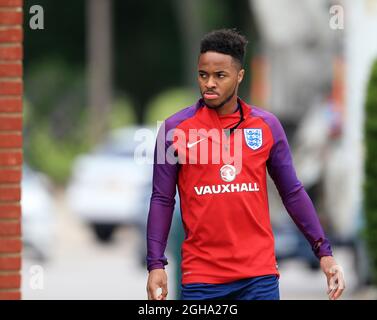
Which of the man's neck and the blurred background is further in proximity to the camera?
the blurred background

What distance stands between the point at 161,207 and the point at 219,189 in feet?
0.93

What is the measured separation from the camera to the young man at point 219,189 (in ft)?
20.2

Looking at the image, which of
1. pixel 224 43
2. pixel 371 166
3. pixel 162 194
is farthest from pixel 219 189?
pixel 371 166

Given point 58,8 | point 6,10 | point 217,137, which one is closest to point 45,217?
point 6,10

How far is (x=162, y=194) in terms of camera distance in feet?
20.5

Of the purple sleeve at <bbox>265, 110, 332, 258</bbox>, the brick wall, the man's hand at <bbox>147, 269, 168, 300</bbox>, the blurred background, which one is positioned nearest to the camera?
the man's hand at <bbox>147, 269, 168, 300</bbox>

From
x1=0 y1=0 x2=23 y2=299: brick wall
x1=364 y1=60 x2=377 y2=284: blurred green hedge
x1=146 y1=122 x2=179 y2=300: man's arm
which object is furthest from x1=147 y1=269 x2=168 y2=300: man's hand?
x1=364 y1=60 x2=377 y2=284: blurred green hedge

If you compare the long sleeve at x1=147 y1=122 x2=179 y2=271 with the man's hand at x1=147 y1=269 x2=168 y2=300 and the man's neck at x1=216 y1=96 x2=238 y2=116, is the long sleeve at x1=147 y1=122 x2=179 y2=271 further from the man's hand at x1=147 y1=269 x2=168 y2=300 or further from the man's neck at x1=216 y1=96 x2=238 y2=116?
the man's neck at x1=216 y1=96 x2=238 y2=116

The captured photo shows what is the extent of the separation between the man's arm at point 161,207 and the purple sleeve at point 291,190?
47cm

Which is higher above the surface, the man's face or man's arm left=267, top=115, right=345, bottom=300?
the man's face

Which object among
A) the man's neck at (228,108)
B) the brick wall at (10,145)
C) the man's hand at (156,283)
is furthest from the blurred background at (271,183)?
the man's hand at (156,283)

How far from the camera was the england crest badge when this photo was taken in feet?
20.5
